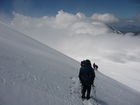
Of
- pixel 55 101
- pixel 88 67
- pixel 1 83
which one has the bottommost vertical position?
pixel 55 101

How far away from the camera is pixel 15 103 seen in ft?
19.9

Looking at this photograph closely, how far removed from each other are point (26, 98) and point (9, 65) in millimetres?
3320

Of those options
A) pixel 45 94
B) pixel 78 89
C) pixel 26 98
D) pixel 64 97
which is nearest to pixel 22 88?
pixel 26 98

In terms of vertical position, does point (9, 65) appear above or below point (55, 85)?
above

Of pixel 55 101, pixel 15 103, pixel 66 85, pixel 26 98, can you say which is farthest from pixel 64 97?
pixel 15 103

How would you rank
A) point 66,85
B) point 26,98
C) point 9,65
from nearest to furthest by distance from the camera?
point 26,98
point 9,65
point 66,85

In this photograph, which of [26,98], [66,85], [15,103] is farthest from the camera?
[66,85]

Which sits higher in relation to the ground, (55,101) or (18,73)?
(18,73)

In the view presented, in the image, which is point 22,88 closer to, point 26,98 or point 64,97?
point 26,98

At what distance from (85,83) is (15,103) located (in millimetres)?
4181

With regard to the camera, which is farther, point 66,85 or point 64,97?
point 66,85

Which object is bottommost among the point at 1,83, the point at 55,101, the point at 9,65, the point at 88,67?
the point at 55,101

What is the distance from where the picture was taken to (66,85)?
34.7 feet

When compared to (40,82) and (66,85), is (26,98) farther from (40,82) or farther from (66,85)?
(66,85)
